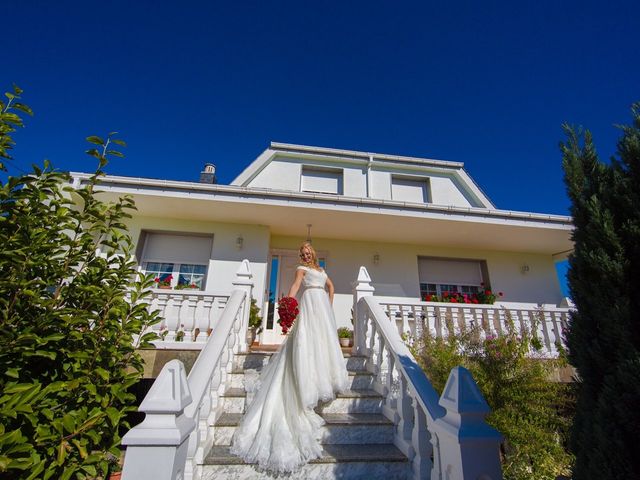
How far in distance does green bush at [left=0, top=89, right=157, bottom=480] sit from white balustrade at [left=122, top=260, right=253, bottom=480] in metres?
0.46

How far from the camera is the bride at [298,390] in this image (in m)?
2.42

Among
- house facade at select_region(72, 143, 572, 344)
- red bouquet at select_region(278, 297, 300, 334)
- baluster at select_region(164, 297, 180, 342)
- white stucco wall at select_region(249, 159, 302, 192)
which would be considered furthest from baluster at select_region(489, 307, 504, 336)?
white stucco wall at select_region(249, 159, 302, 192)

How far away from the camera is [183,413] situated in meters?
1.74

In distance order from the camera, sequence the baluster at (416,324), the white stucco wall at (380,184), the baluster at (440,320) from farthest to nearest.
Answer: the white stucco wall at (380,184), the baluster at (440,320), the baluster at (416,324)

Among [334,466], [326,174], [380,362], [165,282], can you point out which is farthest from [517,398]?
[326,174]

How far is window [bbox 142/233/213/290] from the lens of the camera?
715 cm

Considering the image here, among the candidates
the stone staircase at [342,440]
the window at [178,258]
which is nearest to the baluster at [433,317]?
the stone staircase at [342,440]

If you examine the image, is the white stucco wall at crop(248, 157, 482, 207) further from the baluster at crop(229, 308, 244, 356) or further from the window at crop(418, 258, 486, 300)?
the baluster at crop(229, 308, 244, 356)

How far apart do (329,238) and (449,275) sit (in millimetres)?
3913

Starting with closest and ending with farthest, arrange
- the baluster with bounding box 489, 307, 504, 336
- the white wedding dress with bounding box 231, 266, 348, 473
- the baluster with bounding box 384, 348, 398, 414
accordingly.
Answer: the white wedding dress with bounding box 231, 266, 348, 473, the baluster with bounding box 384, 348, 398, 414, the baluster with bounding box 489, 307, 504, 336

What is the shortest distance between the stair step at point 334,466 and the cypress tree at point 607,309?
1460 millimetres

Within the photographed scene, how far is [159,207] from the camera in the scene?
670 centimetres

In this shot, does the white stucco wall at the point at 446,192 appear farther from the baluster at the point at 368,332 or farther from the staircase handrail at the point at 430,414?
the staircase handrail at the point at 430,414

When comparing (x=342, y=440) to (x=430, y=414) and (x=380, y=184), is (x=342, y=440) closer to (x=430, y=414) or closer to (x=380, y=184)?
(x=430, y=414)
